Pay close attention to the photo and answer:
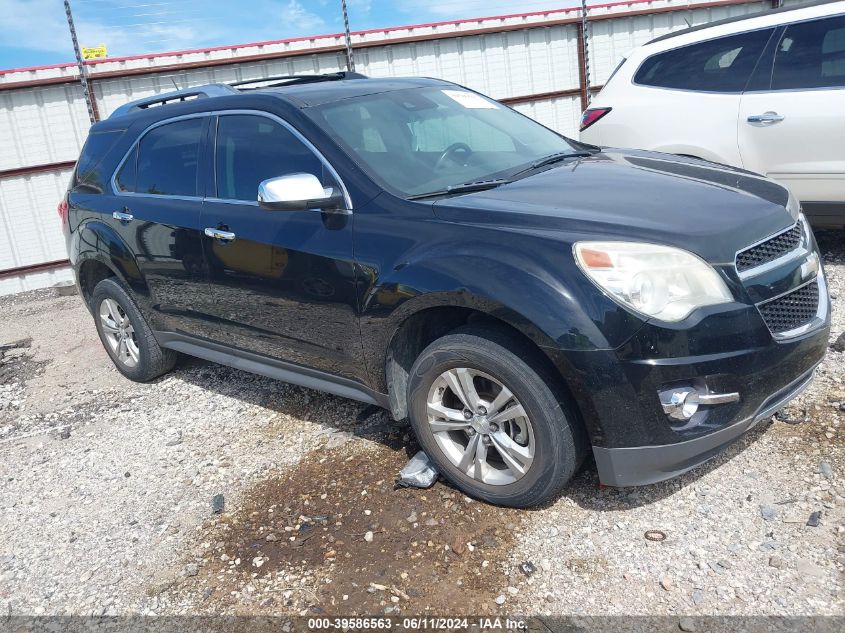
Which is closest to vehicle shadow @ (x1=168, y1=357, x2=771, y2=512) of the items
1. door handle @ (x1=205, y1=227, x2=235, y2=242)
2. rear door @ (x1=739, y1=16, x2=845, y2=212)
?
door handle @ (x1=205, y1=227, x2=235, y2=242)

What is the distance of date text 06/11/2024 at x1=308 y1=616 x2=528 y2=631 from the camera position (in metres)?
2.50

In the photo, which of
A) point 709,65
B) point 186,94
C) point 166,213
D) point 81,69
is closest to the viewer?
point 166,213

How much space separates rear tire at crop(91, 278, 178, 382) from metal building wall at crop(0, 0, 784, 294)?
16.7 ft

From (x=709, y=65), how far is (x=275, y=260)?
401 centimetres

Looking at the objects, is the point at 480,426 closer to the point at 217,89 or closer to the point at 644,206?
the point at 644,206

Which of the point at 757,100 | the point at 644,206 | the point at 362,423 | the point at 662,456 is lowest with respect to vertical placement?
the point at 362,423

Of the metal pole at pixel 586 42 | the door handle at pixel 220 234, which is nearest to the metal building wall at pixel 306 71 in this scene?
the metal pole at pixel 586 42

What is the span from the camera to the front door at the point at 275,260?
3.36 meters

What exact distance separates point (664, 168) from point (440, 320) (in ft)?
4.43

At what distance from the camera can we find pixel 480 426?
3.01 meters

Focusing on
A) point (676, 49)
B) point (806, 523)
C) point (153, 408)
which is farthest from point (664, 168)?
point (153, 408)

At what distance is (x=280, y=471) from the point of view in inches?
146

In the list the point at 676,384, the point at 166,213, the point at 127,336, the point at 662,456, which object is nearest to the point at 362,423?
the point at 166,213

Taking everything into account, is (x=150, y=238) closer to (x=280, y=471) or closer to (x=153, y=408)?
(x=153, y=408)
